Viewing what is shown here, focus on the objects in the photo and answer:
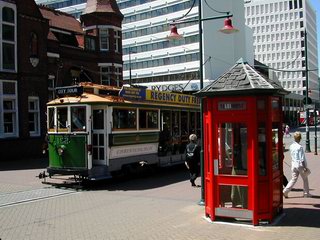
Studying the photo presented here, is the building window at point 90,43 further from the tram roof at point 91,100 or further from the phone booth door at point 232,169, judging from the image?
the phone booth door at point 232,169

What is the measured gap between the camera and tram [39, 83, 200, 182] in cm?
1451

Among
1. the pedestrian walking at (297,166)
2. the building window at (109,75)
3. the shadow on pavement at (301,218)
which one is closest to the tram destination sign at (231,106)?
the shadow on pavement at (301,218)

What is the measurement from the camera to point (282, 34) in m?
136

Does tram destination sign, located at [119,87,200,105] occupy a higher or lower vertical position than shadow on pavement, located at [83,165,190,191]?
higher

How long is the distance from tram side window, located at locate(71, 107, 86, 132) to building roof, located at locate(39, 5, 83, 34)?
23.4 metres

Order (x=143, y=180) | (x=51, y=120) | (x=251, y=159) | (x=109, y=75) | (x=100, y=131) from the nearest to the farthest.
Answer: (x=251, y=159) → (x=100, y=131) → (x=51, y=120) → (x=143, y=180) → (x=109, y=75)

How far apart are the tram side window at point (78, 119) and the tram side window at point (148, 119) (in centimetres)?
262

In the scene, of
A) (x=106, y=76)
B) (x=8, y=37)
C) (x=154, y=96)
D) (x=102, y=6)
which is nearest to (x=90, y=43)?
(x=106, y=76)

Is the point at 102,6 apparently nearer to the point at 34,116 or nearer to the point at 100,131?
the point at 34,116

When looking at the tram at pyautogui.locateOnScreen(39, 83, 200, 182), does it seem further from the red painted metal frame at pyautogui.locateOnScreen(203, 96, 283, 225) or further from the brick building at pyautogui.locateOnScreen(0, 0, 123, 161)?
the brick building at pyautogui.locateOnScreen(0, 0, 123, 161)

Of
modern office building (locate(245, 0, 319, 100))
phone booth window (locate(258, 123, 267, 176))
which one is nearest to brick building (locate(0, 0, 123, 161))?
phone booth window (locate(258, 123, 267, 176))

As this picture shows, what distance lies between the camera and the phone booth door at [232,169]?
8852 mm

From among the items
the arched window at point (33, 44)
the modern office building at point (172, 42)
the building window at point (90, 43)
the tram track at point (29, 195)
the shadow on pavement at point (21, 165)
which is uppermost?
the modern office building at point (172, 42)

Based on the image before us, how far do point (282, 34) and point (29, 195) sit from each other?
131043 millimetres
